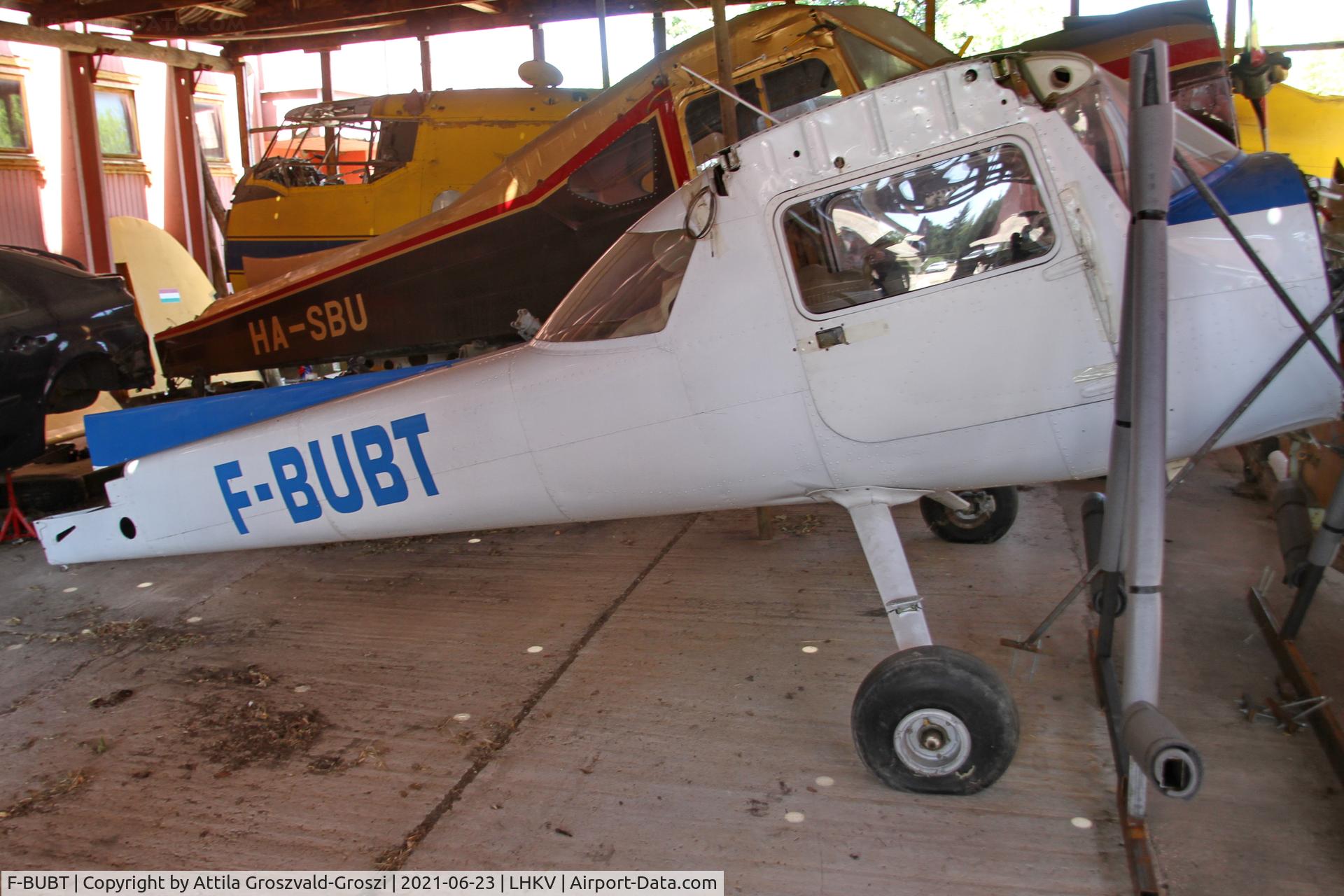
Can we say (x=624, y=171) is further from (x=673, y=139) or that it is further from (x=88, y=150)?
(x=88, y=150)

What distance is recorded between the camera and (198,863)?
2.82 metres

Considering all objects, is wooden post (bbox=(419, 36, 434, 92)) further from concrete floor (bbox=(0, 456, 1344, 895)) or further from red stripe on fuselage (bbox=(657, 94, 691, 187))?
concrete floor (bbox=(0, 456, 1344, 895))

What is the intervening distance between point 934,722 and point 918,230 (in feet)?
5.16

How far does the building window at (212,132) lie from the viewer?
21.0 metres

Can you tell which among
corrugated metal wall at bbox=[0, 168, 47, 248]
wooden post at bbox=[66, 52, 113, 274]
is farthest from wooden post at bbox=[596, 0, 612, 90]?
corrugated metal wall at bbox=[0, 168, 47, 248]

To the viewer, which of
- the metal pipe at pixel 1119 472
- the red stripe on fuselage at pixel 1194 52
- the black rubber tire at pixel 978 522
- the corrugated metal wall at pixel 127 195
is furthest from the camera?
the corrugated metal wall at pixel 127 195

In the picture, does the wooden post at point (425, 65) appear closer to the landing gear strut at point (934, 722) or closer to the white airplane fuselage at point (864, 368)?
the white airplane fuselage at point (864, 368)

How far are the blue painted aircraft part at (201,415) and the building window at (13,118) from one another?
14.2 m

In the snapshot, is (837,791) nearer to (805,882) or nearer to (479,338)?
(805,882)

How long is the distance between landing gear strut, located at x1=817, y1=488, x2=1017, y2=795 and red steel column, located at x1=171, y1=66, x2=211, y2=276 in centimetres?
1584

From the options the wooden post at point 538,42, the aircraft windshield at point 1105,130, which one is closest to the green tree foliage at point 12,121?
the wooden post at point 538,42

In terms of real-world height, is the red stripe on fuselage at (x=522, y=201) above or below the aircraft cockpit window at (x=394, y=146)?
below

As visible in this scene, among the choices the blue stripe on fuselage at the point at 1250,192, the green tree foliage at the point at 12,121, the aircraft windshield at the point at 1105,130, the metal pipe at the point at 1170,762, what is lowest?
the metal pipe at the point at 1170,762

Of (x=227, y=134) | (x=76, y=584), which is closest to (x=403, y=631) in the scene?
(x=76, y=584)
